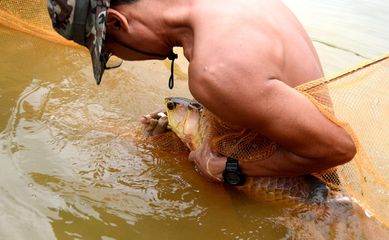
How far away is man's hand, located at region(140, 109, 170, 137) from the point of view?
8.43 ft

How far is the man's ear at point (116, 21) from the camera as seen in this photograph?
174 centimetres

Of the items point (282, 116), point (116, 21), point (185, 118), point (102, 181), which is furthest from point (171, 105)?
point (282, 116)

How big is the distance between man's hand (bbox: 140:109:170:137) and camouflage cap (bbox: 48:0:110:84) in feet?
2.43

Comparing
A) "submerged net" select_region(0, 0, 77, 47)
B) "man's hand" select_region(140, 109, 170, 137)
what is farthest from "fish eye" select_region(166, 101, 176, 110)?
"submerged net" select_region(0, 0, 77, 47)

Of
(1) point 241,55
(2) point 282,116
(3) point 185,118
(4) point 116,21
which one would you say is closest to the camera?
(1) point 241,55

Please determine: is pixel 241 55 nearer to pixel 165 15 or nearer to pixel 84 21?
pixel 165 15

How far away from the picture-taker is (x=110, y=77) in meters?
3.42

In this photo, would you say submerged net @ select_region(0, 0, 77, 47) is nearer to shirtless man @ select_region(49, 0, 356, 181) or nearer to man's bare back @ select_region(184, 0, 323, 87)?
shirtless man @ select_region(49, 0, 356, 181)

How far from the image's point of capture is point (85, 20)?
5.83 ft

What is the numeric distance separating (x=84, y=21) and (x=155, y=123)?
3.11 ft

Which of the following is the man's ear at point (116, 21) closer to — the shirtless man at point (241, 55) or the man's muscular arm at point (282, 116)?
the shirtless man at point (241, 55)

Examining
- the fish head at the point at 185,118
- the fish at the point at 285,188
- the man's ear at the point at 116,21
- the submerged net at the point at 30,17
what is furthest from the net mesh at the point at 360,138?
the submerged net at the point at 30,17

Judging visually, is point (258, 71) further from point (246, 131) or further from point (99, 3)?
point (99, 3)

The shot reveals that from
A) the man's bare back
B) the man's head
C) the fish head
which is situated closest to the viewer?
the man's bare back
